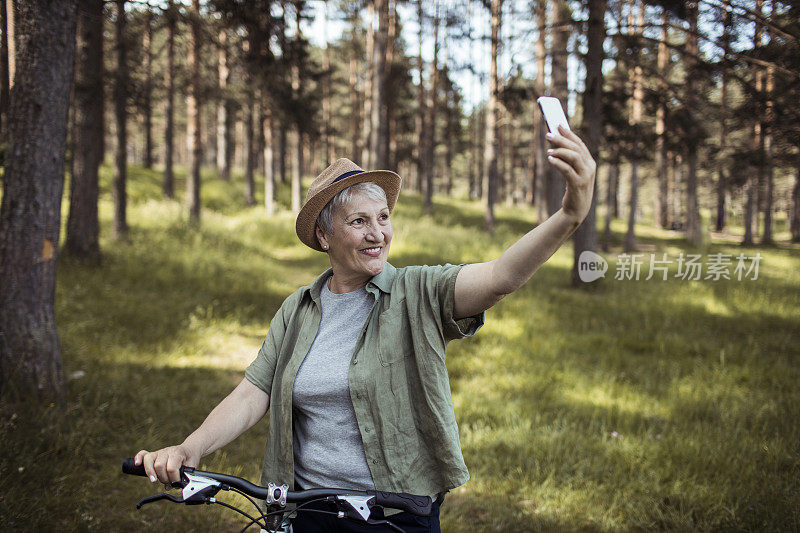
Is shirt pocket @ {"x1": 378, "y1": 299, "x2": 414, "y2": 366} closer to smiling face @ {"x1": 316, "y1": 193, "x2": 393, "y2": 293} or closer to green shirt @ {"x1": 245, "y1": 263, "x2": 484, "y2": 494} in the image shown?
green shirt @ {"x1": 245, "y1": 263, "x2": 484, "y2": 494}

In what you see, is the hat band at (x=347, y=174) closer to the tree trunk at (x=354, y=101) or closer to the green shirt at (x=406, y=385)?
the green shirt at (x=406, y=385)

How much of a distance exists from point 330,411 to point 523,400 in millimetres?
4325

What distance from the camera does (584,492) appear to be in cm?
433

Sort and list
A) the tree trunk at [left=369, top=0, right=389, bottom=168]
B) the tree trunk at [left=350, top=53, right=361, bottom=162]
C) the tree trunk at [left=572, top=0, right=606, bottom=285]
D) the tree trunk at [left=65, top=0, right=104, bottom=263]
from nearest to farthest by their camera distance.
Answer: the tree trunk at [left=65, top=0, right=104, bottom=263] → the tree trunk at [left=572, top=0, right=606, bottom=285] → the tree trunk at [left=369, top=0, right=389, bottom=168] → the tree trunk at [left=350, top=53, right=361, bottom=162]

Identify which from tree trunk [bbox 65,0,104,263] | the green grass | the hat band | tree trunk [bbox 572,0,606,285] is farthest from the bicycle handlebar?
tree trunk [bbox 572,0,606,285]

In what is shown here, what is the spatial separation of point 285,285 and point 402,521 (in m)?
9.05

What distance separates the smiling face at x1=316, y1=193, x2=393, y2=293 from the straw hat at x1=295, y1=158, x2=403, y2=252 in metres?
0.07

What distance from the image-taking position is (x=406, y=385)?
6.65 ft

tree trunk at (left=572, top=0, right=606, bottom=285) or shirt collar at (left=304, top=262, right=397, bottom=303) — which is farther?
tree trunk at (left=572, top=0, right=606, bottom=285)

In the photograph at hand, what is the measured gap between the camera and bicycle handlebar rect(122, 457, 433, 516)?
171 cm

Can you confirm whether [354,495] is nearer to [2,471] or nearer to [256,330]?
[2,471]

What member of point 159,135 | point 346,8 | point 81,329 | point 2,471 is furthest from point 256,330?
point 159,135

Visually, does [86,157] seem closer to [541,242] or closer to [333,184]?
[333,184]

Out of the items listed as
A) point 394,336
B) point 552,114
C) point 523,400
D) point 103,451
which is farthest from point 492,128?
point 552,114
